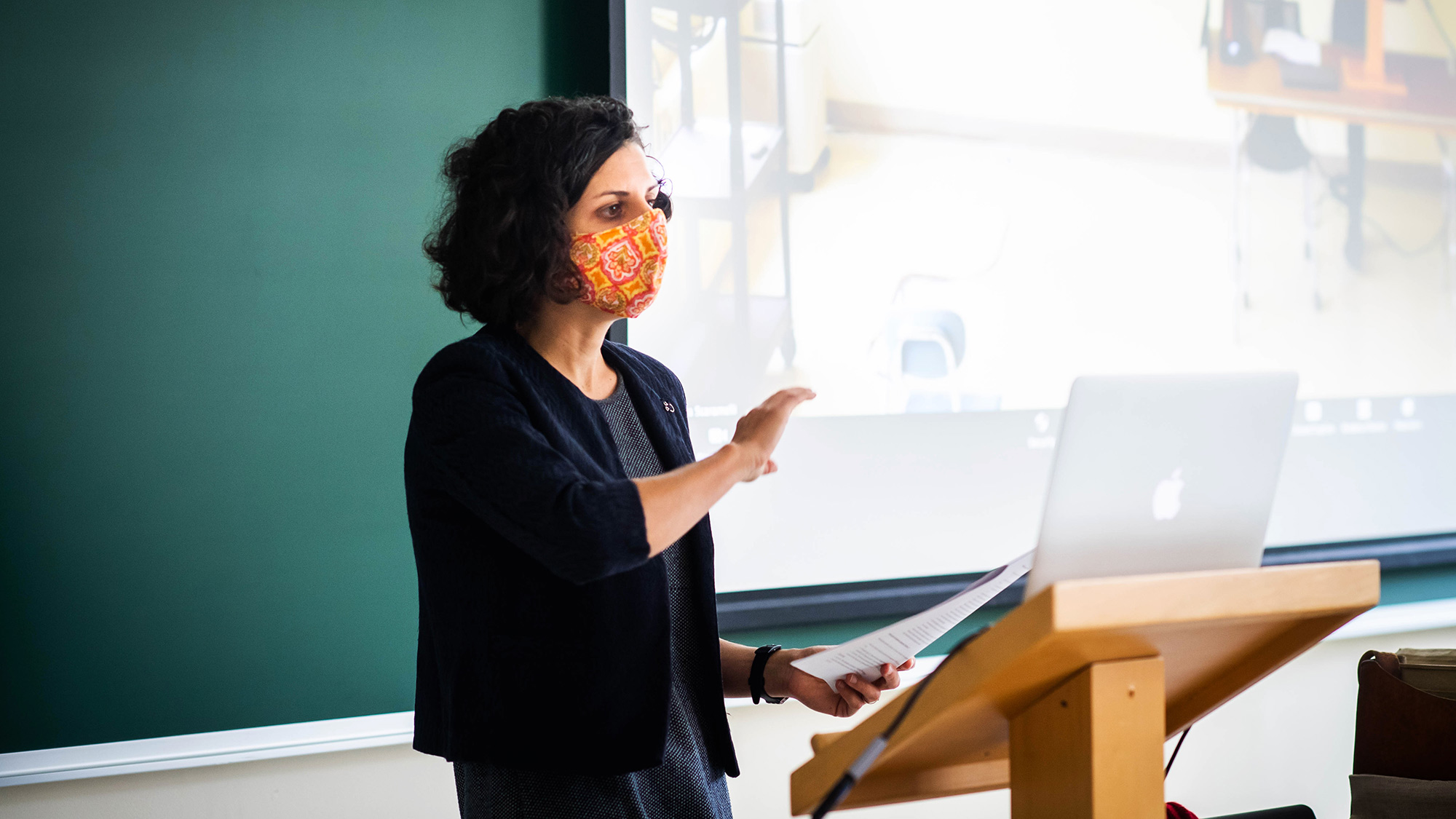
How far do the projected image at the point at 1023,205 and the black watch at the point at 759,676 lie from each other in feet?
2.37

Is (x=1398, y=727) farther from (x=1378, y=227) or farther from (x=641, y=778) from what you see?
(x=641, y=778)

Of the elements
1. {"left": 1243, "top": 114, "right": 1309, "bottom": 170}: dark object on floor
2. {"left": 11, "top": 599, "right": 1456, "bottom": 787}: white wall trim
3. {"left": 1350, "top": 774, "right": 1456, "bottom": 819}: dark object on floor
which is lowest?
{"left": 1350, "top": 774, "right": 1456, "bottom": 819}: dark object on floor

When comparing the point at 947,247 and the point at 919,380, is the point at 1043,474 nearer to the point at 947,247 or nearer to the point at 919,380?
the point at 919,380

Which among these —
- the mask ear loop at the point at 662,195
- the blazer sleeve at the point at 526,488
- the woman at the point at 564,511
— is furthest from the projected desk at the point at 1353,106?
the blazer sleeve at the point at 526,488

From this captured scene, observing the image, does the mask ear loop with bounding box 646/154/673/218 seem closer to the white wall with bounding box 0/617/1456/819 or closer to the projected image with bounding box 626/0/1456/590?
the projected image with bounding box 626/0/1456/590

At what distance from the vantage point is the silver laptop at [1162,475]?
69cm

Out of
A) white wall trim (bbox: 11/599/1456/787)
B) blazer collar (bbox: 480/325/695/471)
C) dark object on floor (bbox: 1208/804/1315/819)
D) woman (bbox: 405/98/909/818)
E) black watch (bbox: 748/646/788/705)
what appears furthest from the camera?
dark object on floor (bbox: 1208/804/1315/819)

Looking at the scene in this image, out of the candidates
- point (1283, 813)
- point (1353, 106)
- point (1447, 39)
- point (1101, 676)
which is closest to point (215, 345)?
point (1101, 676)

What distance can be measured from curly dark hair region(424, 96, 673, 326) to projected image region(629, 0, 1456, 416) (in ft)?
2.21

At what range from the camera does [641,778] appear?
1030 mm

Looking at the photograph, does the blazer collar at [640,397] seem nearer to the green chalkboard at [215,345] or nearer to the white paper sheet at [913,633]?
the white paper sheet at [913,633]

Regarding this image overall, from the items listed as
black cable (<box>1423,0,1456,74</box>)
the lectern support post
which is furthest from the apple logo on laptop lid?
black cable (<box>1423,0,1456,74</box>)

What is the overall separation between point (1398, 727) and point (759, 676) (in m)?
1.32

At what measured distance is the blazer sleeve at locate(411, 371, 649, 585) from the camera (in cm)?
87
